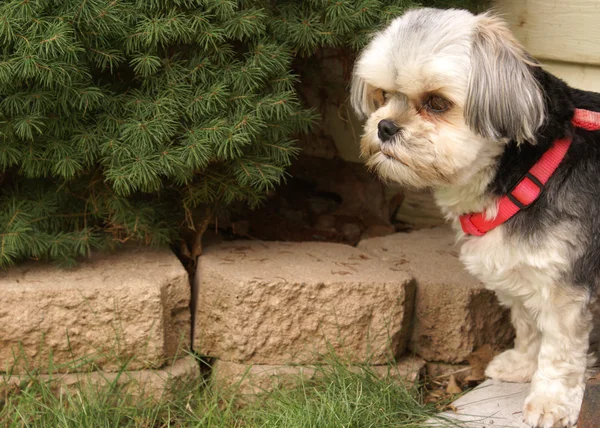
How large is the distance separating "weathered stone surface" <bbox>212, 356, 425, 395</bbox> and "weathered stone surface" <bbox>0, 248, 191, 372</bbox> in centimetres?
23

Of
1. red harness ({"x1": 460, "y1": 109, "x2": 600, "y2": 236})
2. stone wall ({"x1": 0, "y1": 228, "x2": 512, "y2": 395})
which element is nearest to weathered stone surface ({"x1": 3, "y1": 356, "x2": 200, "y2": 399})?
stone wall ({"x1": 0, "y1": 228, "x2": 512, "y2": 395})

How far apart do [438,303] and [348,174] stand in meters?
1.39

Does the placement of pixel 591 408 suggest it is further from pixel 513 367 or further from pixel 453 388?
pixel 453 388

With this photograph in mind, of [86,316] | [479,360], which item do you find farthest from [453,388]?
[86,316]

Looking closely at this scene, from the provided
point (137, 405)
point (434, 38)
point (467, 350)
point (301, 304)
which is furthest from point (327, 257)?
point (434, 38)

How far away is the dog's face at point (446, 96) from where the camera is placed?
2578mm

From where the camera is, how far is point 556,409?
118 inches

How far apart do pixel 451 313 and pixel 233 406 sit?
1005 mm

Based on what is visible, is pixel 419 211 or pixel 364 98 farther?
pixel 419 211

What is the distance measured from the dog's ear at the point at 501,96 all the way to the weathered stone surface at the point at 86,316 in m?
1.49

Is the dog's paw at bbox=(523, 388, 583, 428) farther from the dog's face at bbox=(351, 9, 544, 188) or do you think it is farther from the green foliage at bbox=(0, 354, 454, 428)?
the dog's face at bbox=(351, 9, 544, 188)

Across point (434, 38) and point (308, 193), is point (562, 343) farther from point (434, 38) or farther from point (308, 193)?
point (308, 193)

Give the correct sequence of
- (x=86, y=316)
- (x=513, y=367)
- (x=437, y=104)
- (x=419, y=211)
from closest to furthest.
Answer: (x=437, y=104) < (x=86, y=316) < (x=513, y=367) < (x=419, y=211)

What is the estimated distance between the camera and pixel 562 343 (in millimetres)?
2930
